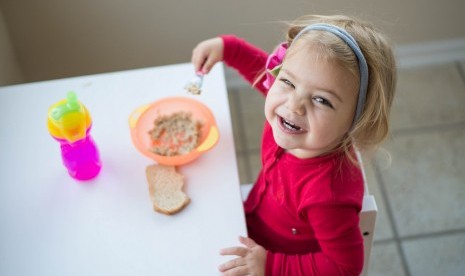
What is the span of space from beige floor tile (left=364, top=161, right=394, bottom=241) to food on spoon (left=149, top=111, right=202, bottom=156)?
797mm

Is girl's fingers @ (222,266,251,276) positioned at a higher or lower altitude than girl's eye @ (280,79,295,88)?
lower

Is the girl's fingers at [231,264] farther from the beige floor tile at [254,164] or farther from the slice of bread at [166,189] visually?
the beige floor tile at [254,164]

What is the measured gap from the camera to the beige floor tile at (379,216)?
62.5 inches

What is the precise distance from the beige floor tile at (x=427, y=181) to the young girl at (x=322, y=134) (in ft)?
2.49

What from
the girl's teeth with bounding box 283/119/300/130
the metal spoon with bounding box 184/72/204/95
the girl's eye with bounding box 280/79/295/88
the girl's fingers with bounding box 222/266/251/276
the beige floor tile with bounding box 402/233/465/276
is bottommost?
the beige floor tile with bounding box 402/233/465/276

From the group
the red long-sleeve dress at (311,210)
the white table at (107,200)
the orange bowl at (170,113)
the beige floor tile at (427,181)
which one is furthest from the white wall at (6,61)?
the beige floor tile at (427,181)

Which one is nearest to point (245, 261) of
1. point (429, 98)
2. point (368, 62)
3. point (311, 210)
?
point (311, 210)

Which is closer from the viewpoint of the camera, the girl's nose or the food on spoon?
the girl's nose

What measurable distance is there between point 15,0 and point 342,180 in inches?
45.3

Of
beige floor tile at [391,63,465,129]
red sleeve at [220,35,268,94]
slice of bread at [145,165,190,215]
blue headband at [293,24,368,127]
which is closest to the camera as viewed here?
blue headband at [293,24,368,127]

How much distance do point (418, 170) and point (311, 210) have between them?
97 cm

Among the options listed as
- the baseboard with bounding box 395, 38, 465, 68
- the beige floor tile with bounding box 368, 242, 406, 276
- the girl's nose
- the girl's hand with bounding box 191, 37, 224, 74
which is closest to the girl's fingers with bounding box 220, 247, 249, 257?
the girl's nose

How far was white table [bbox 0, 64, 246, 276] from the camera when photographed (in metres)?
0.82

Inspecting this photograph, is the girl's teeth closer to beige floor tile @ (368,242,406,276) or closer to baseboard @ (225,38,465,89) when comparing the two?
beige floor tile @ (368,242,406,276)
